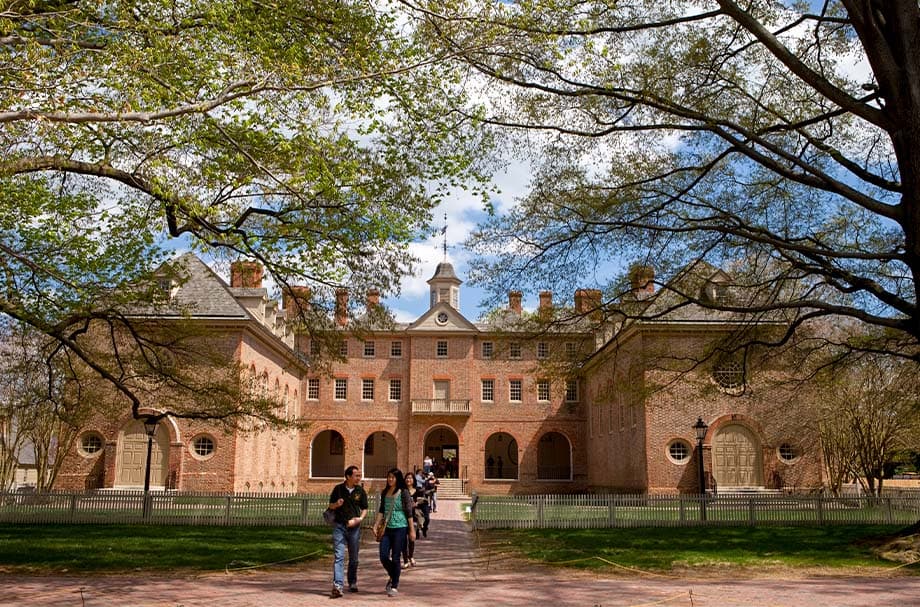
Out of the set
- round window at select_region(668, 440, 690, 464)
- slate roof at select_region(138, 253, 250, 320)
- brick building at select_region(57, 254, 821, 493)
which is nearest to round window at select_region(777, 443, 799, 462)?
brick building at select_region(57, 254, 821, 493)

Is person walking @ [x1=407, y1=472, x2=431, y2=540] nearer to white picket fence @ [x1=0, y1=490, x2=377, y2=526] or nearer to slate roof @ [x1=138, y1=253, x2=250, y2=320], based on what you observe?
white picket fence @ [x1=0, y1=490, x2=377, y2=526]

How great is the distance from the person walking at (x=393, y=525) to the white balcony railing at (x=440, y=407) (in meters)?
36.4

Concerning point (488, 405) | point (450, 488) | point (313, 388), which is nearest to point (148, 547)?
point (450, 488)

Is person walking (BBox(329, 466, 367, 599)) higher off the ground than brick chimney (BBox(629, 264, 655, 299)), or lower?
lower

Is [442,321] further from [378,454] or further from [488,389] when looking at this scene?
[378,454]

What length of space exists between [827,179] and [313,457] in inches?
1689

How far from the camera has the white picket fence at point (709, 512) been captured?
20656mm

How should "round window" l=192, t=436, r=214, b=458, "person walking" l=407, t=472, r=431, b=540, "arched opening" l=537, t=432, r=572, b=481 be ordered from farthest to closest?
"arched opening" l=537, t=432, r=572, b=481 → "round window" l=192, t=436, r=214, b=458 → "person walking" l=407, t=472, r=431, b=540

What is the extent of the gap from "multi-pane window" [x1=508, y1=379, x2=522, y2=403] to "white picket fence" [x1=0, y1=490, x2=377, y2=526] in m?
27.9

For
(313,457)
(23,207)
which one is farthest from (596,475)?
(23,207)

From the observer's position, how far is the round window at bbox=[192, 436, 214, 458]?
30.8 m

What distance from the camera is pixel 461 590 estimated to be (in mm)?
10719

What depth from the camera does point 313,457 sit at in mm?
51469

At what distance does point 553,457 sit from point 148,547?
127 ft
